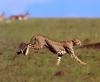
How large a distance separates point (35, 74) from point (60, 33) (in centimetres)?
1852

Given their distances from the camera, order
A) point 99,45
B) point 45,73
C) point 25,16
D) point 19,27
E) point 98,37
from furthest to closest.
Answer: point 25,16, point 19,27, point 98,37, point 99,45, point 45,73

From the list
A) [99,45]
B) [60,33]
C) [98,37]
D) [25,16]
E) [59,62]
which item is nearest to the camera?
[59,62]

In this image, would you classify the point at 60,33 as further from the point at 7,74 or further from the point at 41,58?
the point at 7,74

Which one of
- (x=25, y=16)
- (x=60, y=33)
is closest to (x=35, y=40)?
(x=60, y=33)

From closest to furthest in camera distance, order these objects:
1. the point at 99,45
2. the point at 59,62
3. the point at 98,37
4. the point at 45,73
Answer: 1. the point at 45,73
2. the point at 59,62
3. the point at 99,45
4. the point at 98,37

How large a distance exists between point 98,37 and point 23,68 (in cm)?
1262

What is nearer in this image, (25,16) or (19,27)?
(19,27)

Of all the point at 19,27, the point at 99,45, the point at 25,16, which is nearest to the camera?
the point at 99,45

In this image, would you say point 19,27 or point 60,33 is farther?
point 19,27

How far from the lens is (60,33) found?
37.6 metres

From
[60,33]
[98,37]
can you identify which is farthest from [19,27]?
[98,37]

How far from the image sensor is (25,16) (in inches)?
2133

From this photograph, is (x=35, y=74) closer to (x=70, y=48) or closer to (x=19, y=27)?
(x=70, y=48)

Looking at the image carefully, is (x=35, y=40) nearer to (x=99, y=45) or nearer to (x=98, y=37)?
(x=99, y=45)
